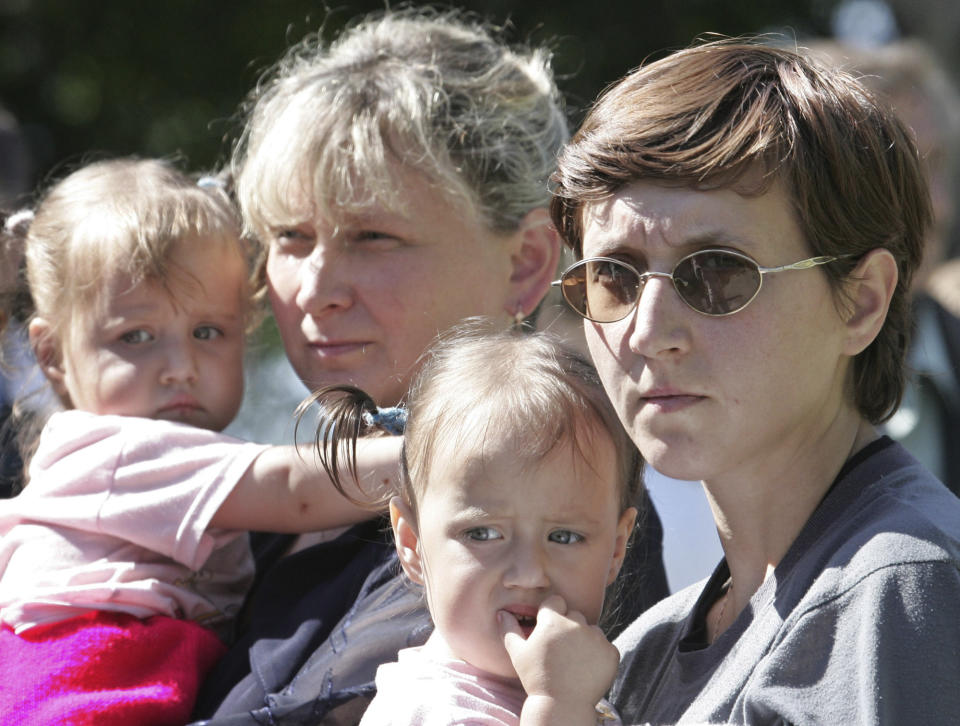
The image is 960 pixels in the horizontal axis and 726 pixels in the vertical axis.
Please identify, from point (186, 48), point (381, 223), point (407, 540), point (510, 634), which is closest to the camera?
point (510, 634)

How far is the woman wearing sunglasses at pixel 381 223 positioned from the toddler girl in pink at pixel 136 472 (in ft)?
0.32

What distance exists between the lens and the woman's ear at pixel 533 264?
2.87 metres

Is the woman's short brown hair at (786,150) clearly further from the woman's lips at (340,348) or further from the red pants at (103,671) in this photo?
the red pants at (103,671)

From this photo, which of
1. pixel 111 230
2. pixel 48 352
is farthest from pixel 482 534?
pixel 48 352

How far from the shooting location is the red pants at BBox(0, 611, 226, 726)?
89.9 inches

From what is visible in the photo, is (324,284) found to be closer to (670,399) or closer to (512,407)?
(512,407)

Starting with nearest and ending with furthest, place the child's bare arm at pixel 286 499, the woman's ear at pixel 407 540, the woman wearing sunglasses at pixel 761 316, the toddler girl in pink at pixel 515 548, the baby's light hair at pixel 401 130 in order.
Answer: the woman wearing sunglasses at pixel 761 316, the toddler girl in pink at pixel 515 548, the woman's ear at pixel 407 540, the child's bare arm at pixel 286 499, the baby's light hair at pixel 401 130

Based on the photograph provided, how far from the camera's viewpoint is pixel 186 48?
9.59m

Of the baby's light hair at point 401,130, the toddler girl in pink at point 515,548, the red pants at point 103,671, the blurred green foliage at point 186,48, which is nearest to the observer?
the toddler girl in pink at point 515,548

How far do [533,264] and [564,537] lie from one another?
1.11m

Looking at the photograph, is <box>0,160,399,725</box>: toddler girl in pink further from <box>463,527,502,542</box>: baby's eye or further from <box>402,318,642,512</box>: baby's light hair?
<box>463,527,502,542</box>: baby's eye

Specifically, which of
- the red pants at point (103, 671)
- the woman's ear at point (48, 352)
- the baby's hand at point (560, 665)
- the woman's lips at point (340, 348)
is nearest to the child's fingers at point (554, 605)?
the baby's hand at point (560, 665)

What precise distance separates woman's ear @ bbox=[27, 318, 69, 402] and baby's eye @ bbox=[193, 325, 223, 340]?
34 cm

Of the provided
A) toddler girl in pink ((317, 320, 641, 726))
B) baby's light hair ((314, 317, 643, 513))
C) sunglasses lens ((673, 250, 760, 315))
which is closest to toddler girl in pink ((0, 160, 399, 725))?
baby's light hair ((314, 317, 643, 513))
